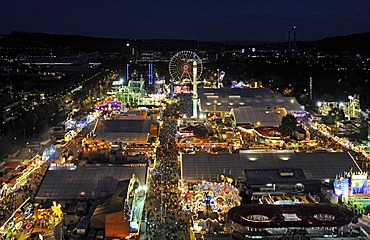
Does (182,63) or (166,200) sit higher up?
(182,63)

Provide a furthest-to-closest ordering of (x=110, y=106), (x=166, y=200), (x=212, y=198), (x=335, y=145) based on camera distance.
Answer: (x=110, y=106) → (x=335, y=145) → (x=166, y=200) → (x=212, y=198)

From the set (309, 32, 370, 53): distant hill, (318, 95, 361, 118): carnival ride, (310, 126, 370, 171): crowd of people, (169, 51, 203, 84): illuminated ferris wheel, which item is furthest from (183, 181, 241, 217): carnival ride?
(309, 32, 370, 53): distant hill

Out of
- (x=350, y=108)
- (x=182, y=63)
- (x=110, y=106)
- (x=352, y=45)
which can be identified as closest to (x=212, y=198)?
(x=350, y=108)

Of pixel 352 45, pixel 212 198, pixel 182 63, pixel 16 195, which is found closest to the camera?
pixel 212 198

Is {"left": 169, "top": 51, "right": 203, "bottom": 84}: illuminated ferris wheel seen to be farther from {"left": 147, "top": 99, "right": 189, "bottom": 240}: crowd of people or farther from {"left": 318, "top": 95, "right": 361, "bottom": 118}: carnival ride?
{"left": 147, "top": 99, "right": 189, "bottom": 240}: crowd of people

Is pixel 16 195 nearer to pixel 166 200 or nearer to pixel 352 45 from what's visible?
pixel 166 200

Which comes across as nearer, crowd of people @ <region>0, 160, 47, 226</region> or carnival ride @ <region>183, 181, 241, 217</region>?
carnival ride @ <region>183, 181, 241, 217</region>

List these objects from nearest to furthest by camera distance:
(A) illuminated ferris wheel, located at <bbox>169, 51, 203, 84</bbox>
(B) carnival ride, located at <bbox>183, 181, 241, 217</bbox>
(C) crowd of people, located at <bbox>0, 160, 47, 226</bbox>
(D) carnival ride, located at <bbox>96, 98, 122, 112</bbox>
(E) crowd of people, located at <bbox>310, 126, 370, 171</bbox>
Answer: (B) carnival ride, located at <bbox>183, 181, 241, 217</bbox> → (C) crowd of people, located at <bbox>0, 160, 47, 226</bbox> → (E) crowd of people, located at <bbox>310, 126, 370, 171</bbox> → (D) carnival ride, located at <bbox>96, 98, 122, 112</bbox> → (A) illuminated ferris wheel, located at <bbox>169, 51, 203, 84</bbox>

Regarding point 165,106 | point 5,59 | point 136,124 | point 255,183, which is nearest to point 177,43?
point 5,59
